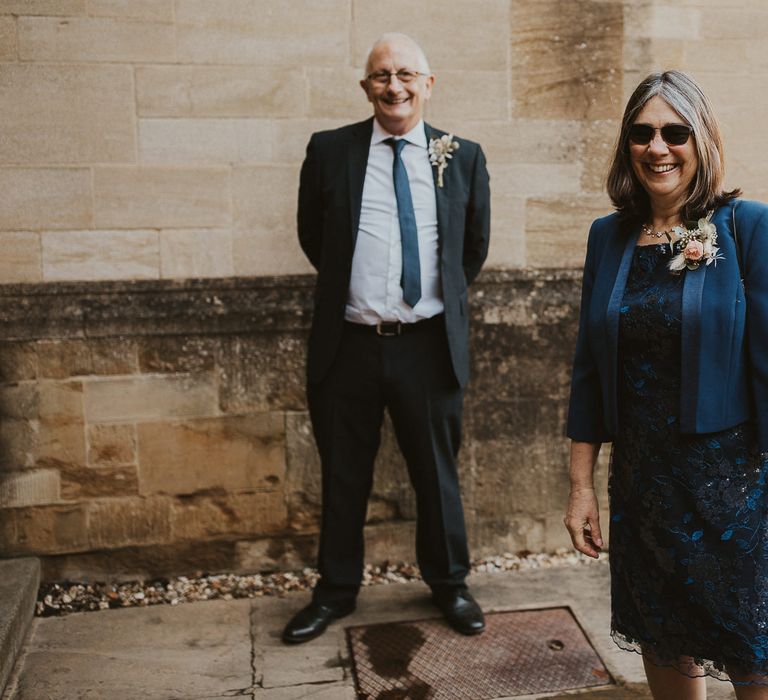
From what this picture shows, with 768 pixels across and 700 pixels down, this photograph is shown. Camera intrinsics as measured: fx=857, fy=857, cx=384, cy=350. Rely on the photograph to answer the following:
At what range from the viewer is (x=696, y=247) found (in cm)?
194

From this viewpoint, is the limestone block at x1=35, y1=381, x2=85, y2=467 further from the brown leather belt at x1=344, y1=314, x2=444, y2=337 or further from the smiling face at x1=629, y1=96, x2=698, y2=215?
the smiling face at x1=629, y1=96, x2=698, y2=215

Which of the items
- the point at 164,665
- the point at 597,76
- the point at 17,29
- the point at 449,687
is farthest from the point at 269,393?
the point at 597,76

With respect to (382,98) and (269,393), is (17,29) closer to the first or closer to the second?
(382,98)

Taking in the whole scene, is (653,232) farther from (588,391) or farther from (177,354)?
(177,354)

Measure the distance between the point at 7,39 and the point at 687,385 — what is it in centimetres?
292

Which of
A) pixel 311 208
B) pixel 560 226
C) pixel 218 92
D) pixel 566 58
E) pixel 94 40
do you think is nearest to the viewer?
pixel 311 208

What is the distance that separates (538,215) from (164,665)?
2422mm

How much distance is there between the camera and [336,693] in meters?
2.88

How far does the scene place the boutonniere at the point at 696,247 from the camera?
1.94 metres

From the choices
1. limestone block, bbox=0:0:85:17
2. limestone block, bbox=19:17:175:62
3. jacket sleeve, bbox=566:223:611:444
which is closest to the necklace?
jacket sleeve, bbox=566:223:611:444

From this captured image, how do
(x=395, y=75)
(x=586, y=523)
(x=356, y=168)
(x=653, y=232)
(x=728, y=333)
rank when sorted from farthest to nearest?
(x=356, y=168) < (x=395, y=75) < (x=586, y=523) < (x=653, y=232) < (x=728, y=333)

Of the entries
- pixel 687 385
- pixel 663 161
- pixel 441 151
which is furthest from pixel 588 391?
pixel 441 151

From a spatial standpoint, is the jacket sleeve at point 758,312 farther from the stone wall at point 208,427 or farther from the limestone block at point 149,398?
the limestone block at point 149,398

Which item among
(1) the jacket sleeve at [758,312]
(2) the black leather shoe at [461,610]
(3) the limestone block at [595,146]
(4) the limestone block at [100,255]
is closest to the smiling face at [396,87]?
(3) the limestone block at [595,146]
